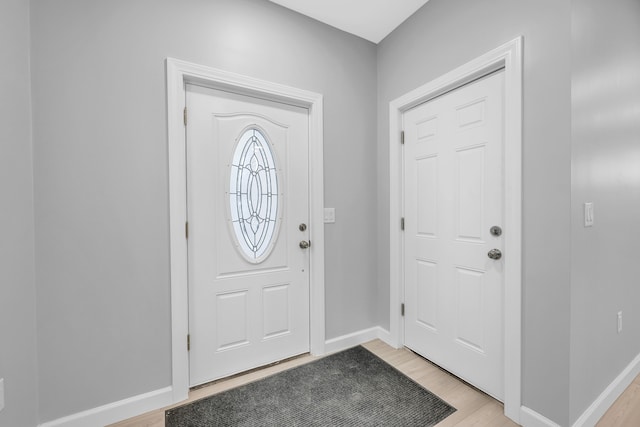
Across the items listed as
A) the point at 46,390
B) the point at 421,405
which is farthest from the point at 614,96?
the point at 46,390

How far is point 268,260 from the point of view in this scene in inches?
80.7

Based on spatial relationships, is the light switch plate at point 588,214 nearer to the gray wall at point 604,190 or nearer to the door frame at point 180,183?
the gray wall at point 604,190

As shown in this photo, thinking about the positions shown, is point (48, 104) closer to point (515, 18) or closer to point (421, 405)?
point (515, 18)

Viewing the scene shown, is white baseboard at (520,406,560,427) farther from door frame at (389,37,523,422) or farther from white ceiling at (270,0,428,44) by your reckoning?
white ceiling at (270,0,428,44)

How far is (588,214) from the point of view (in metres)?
1.39

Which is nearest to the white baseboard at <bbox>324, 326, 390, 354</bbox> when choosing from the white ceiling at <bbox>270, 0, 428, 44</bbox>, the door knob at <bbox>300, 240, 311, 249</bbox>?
the door knob at <bbox>300, 240, 311, 249</bbox>

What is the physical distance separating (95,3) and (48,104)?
608 millimetres

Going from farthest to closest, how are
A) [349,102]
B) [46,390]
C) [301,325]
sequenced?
[349,102] → [301,325] → [46,390]

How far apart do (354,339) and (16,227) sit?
7.39ft

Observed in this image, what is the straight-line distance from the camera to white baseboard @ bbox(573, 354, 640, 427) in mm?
1412

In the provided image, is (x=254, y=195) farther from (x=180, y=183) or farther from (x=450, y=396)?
(x=450, y=396)

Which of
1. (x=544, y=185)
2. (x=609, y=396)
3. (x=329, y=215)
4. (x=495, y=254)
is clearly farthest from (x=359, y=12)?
(x=609, y=396)

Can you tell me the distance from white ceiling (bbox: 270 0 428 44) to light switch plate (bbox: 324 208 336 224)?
1.49m

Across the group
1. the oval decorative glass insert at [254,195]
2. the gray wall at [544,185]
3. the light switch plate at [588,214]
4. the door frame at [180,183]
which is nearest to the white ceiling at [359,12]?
the gray wall at [544,185]
